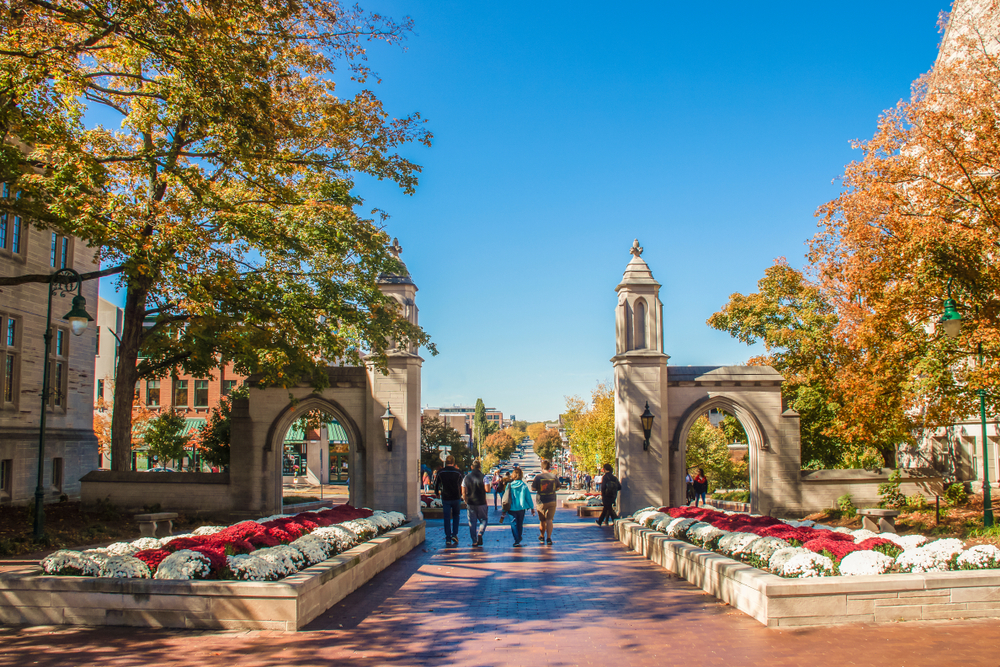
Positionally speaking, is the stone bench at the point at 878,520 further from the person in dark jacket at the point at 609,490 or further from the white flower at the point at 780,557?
the person in dark jacket at the point at 609,490

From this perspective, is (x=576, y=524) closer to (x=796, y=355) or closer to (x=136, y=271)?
(x=796, y=355)

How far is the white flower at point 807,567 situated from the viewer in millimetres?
7922

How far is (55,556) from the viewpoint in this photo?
8.09 meters

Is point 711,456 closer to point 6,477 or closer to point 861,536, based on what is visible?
point 861,536

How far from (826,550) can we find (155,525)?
11.1m

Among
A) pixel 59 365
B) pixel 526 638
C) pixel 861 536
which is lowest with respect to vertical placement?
pixel 526 638

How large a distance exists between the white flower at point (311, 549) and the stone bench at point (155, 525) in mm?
4883

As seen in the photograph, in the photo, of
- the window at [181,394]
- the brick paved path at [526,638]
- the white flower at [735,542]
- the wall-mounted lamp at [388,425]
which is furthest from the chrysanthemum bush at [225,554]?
the window at [181,394]

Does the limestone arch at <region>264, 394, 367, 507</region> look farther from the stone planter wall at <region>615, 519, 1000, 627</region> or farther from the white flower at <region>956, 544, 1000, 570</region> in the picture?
the white flower at <region>956, 544, 1000, 570</region>

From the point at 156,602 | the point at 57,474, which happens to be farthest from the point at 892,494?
the point at 57,474

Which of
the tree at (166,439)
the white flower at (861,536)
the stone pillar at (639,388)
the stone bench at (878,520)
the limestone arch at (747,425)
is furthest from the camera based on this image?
the tree at (166,439)

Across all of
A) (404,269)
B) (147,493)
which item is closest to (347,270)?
(404,269)

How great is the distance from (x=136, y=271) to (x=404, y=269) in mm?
7380

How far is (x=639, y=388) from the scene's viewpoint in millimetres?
19594
